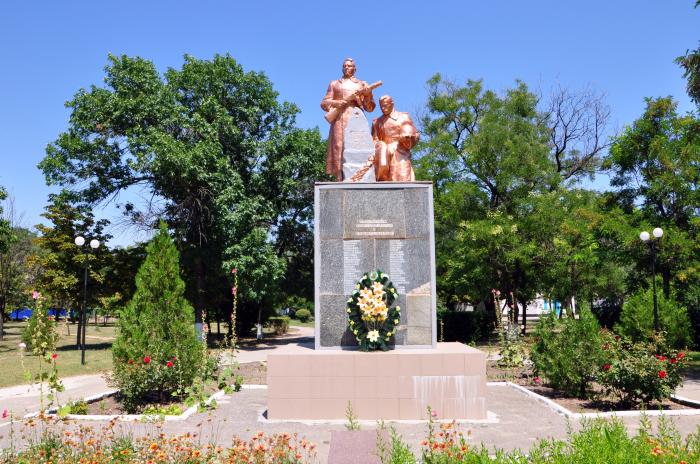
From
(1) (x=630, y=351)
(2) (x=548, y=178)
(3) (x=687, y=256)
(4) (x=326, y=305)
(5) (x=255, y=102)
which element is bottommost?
(1) (x=630, y=351)

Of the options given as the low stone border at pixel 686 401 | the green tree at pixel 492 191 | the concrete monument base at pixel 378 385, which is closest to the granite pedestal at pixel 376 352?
the concrete monument base at pixel 378 385

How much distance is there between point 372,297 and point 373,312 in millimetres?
219

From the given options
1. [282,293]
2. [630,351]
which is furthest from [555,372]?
[282,293]

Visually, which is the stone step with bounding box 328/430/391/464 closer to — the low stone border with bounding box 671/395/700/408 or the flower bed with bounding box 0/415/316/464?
the flower bed with bounding box 0/415/316/464

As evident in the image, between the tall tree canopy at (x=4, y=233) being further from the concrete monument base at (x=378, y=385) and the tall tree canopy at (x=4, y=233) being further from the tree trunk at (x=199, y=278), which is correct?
the concrete monument base at (x=378, y=385)

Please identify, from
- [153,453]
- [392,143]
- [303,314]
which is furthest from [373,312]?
[303,314]

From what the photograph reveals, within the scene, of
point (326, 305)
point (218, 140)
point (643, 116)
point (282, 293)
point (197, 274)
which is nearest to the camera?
point (326, 305)

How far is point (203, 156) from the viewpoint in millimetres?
19531

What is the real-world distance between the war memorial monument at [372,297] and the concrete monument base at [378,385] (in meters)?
0.01

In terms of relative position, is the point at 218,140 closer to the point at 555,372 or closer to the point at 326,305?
the point at 326,305

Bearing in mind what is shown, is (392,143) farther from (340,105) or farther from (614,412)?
(614,412)

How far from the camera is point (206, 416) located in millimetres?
7820

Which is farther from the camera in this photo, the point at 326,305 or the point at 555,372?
the point at 555,372

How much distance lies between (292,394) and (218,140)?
49.5 feet
